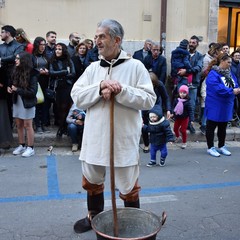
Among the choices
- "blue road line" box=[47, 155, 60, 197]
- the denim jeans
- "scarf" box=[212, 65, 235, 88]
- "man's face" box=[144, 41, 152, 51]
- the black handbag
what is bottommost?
"blue road line" box=[47, 155, 60, 197]

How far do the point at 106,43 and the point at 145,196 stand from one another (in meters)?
2.30

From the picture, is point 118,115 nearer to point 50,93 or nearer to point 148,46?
point 50,93

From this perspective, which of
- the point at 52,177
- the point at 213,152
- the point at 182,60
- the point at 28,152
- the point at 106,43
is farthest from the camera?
the point at 182,60

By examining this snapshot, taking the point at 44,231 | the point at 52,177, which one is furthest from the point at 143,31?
the point at 44,231

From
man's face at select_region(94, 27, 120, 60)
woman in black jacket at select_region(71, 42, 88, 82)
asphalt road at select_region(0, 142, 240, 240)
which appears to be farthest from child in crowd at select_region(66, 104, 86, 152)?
man's face at select_region(94, 27, 120, 60)

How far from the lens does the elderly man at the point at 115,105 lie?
10.7 feet

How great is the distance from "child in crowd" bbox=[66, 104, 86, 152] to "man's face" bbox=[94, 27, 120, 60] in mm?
3694

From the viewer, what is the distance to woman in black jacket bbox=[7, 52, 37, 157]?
253 inches

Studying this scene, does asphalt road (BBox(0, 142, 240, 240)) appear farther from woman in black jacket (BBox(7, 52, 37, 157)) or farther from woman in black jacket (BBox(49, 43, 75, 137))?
woman in black jacket (BBox(49, 43, 75, 137))

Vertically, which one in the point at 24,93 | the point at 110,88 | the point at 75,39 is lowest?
the point at 24,93

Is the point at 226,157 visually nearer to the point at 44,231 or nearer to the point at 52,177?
the point at 52,177

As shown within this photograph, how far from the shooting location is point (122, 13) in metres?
9.31

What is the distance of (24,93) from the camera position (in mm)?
6391

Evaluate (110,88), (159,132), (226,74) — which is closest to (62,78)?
(159,132)
